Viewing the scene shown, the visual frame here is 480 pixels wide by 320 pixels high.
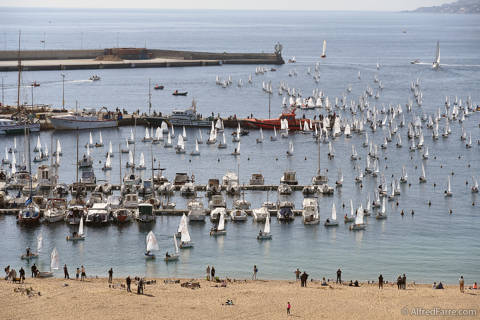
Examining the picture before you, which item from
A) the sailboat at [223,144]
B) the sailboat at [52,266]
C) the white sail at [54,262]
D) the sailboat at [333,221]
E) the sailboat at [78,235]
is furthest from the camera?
the sailboat at [223,144]

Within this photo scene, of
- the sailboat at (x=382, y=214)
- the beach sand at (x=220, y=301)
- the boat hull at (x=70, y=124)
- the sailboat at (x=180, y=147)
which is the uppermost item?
the boat hull at (x=70, y=124)

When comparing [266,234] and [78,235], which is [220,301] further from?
[78,235]

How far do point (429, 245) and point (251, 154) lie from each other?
40.4 meters

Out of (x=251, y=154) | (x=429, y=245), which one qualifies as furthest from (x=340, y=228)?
(x=251, y=154)

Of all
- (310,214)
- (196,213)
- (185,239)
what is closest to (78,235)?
(185,239)

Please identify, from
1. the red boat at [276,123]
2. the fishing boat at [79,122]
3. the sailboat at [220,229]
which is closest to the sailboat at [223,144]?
the red boat at [276,123]

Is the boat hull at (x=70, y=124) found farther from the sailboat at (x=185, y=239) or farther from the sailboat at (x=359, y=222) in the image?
the sailboat at (x=359, y=222)

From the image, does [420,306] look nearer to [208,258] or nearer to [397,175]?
[208,258]

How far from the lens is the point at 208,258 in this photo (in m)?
61.7

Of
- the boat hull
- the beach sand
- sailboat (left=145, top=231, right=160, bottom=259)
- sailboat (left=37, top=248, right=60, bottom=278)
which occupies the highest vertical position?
the boat hull

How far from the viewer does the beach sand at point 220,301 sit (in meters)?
47.2

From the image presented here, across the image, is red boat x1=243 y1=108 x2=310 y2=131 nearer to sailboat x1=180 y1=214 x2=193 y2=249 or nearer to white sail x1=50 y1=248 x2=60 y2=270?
sailboat x1=180 y1=214 x2=193 y2=249

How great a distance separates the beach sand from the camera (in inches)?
1860

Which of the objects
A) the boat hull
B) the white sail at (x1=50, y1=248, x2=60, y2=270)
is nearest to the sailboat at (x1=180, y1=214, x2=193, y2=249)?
the white sail at (x1=50, y1=248, x2=60, y2=270)
